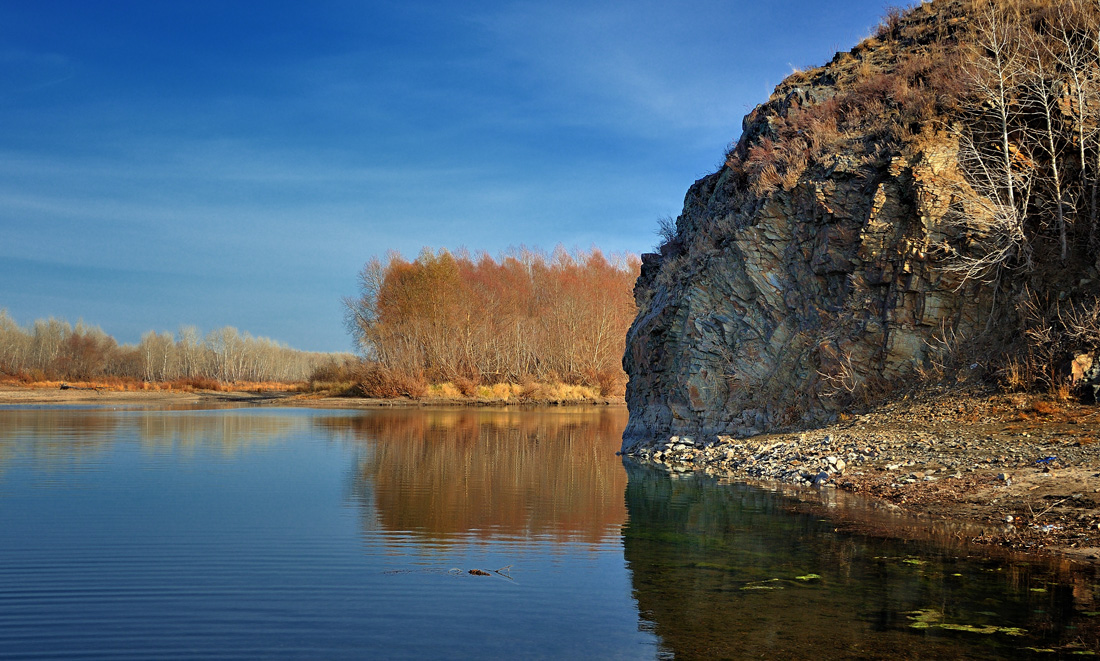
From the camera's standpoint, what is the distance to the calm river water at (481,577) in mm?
7176

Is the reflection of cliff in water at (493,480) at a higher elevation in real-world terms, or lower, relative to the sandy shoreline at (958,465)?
lower

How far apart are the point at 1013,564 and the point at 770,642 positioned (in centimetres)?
436

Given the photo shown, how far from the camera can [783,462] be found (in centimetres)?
1850

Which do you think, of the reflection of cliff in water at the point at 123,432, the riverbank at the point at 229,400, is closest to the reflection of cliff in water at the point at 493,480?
the reflection of cliff in water at the point at 123,432

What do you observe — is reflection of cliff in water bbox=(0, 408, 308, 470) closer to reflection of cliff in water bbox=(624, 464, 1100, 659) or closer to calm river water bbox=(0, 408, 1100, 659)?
calm river water bbox=(0, 408, 1100, 659)

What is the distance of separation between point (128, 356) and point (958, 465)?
361 feet

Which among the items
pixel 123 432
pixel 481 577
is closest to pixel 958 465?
pixel 481 577

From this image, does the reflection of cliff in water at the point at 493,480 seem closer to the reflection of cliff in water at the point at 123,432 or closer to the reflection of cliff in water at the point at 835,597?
the reflection of cliff in water at the point at 835,597

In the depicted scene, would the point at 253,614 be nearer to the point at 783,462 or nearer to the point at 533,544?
the point at 533,544

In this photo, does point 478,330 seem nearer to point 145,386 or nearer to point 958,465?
point 145,386

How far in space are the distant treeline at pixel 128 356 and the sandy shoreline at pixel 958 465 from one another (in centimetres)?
7367

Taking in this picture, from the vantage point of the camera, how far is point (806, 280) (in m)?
23.0

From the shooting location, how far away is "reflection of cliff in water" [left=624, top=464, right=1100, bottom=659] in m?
7.07

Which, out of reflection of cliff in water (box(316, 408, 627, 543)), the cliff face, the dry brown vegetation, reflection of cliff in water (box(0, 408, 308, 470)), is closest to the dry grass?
reflection of cliff in water (box(0, 408, 308, 470))
